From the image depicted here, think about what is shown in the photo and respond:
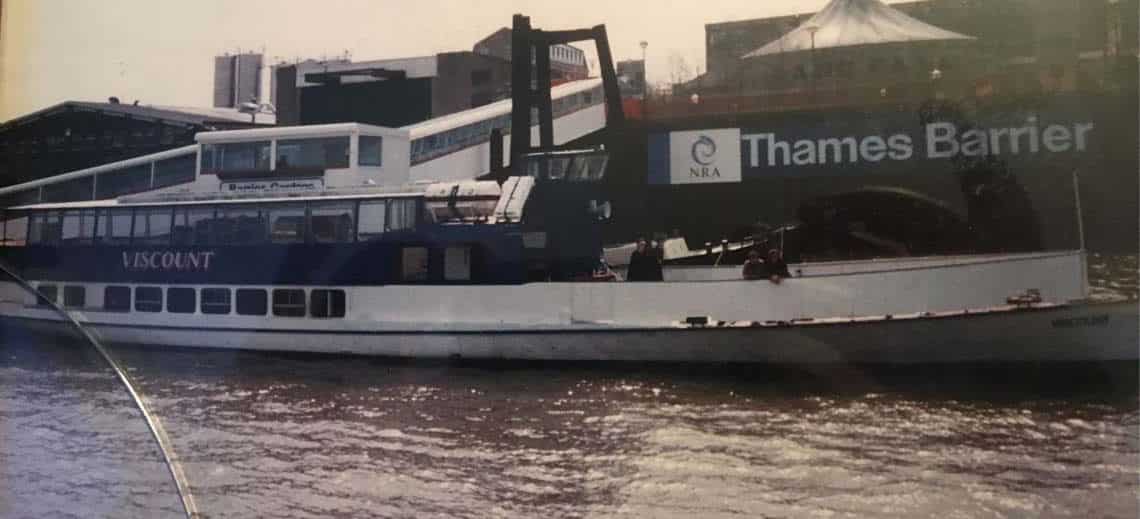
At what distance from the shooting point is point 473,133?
3.81 meters

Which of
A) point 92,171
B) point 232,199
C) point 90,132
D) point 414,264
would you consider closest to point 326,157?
point 232,199

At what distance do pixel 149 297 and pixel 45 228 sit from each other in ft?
1.87

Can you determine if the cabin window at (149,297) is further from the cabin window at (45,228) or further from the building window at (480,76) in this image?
the building window at (480,76)

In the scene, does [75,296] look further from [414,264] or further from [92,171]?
[414,264]

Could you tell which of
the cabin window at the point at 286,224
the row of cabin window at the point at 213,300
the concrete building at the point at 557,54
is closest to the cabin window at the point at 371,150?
the cabin window at the point at 286,224

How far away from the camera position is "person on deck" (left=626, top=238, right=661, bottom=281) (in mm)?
3896

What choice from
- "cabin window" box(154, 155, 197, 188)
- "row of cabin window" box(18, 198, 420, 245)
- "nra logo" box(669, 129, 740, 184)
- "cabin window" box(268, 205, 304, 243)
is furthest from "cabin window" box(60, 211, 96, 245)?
"nra logo" box(669, 129, 740, 184)

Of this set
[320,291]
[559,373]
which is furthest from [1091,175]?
[320,291]

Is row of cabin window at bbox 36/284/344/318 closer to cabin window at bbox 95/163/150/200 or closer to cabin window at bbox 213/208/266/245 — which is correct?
cabin window at bbox 213/208/266/245

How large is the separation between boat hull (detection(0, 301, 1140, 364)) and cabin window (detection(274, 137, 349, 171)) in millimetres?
769

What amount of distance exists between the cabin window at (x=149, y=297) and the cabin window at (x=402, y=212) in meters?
1.24

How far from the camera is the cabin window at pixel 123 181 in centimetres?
431

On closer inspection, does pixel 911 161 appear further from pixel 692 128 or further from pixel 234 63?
pixel 234 63

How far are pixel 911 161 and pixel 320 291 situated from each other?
2.60 m
